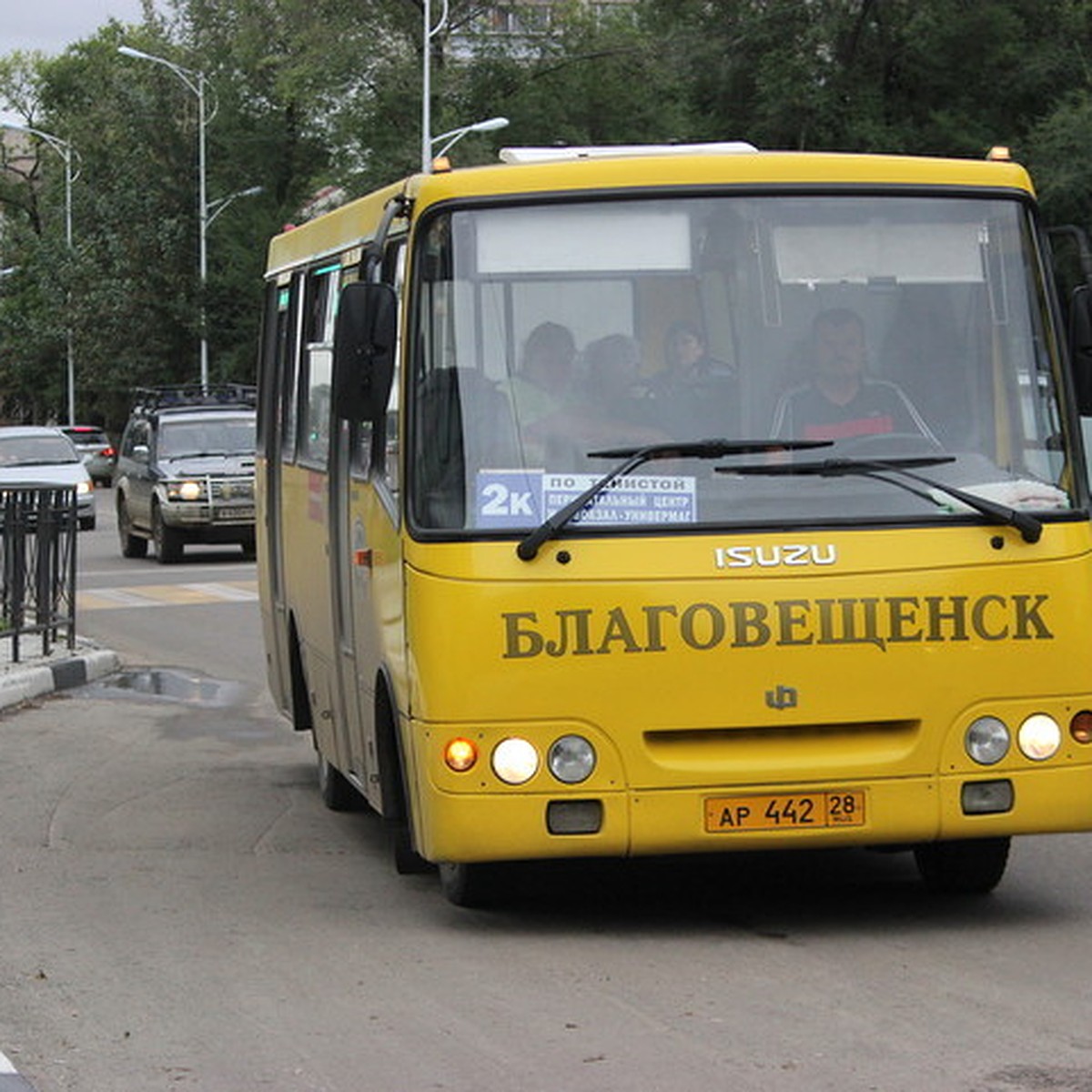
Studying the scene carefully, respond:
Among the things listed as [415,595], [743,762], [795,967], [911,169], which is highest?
[911,169]

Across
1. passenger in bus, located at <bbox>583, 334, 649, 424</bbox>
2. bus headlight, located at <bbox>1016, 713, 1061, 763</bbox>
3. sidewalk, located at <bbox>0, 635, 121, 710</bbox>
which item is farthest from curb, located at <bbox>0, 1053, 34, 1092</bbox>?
sidewalk, located at <bbox>0, 635, 121, 710</bbox>

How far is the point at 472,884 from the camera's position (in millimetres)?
8961

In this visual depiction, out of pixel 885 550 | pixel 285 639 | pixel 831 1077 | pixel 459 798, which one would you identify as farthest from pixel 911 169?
pixel 285 639

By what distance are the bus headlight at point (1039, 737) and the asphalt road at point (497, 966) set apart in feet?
1.90

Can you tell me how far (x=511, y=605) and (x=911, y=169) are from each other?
79.2 inches

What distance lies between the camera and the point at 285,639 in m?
12.7

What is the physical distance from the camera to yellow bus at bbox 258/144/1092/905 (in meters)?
8.33

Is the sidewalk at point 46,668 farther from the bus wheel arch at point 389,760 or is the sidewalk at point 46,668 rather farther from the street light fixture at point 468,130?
the street light fixture at point 468,130

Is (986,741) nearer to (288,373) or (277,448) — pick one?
(288,373)

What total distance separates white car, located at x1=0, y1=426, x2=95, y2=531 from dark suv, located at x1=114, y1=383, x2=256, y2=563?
391 centimetres

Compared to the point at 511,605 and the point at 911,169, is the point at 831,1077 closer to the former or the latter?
the point at 511,605

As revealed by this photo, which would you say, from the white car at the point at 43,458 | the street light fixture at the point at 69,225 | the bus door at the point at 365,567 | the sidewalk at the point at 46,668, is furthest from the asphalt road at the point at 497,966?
the street light fixture at the point at 69,225

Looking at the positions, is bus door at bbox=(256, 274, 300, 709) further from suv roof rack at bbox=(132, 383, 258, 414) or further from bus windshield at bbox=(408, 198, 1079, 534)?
suv roof rack at bbox=(132, 383, 258, 414)

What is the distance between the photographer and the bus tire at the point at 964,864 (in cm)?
912
